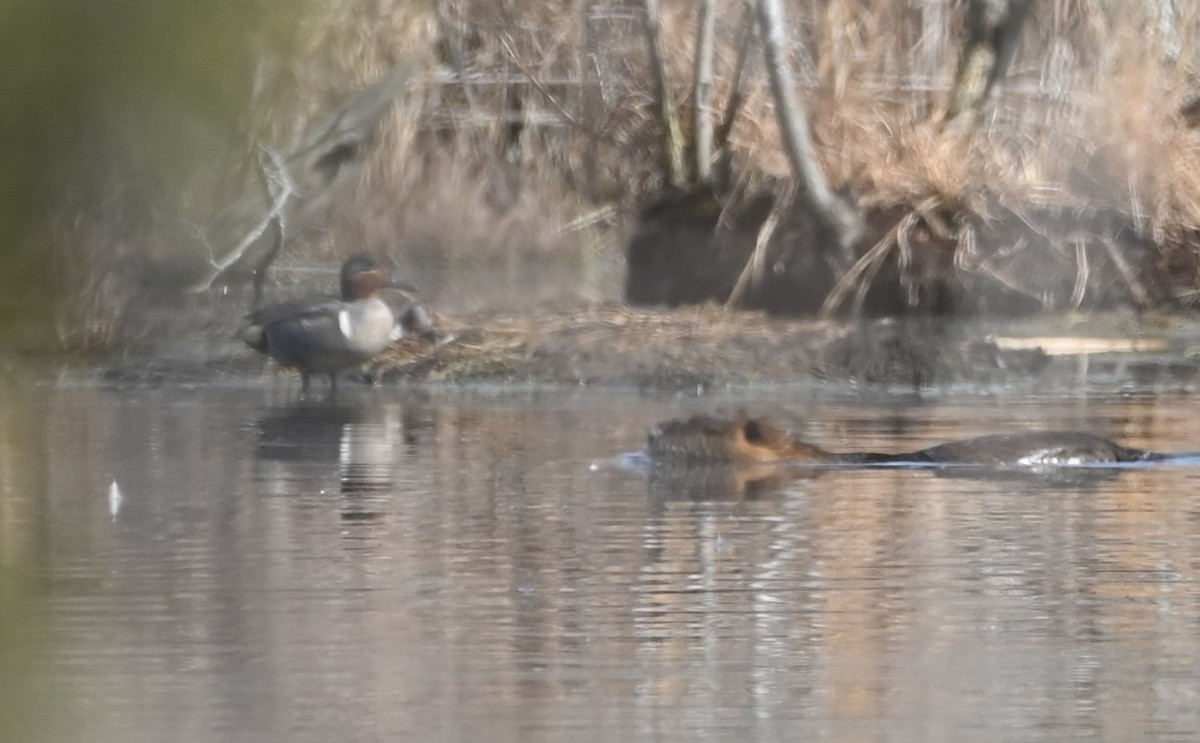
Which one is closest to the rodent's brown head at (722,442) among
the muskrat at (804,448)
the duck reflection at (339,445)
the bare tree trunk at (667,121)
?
the muskrat at (804,448)

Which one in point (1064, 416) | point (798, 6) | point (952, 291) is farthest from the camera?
point (798, 6)

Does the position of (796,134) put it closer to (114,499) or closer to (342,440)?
(342,440)

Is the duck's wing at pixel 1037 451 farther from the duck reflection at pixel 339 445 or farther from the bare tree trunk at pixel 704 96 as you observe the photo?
the bare tree trunk at pixel 704 96

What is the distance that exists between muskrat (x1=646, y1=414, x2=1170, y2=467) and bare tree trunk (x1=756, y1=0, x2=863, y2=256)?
519 cm

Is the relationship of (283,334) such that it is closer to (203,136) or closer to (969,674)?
(969,674)

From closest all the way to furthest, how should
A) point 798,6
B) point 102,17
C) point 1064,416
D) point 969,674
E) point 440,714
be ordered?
point 102,17, point 440,714, point 969,674, point 1064,416, point 798,6

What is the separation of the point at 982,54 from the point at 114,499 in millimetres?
9781

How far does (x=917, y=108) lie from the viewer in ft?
50.6

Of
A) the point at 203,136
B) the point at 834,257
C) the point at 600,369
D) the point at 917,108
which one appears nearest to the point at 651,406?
the point at 600,369

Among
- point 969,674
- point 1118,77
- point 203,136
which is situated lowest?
point 969,674

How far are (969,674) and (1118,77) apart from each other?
1118 cm

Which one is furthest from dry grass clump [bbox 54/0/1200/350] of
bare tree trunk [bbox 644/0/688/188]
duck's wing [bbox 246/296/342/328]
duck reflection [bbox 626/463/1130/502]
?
duck reflection [bbox 626/463/1130/502]

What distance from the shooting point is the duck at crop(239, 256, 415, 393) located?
38.7ft

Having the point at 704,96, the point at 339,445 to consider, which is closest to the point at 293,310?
the point at 339,445
